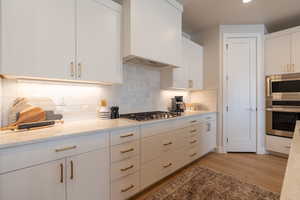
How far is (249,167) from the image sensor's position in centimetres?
230

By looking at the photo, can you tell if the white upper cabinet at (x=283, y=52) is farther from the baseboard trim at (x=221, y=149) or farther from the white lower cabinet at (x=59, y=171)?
the white lower cabinet at (x=59, y=171)

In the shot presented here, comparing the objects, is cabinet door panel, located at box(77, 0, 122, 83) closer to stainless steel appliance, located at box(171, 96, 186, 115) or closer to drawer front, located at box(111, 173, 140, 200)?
drawer front, located at box(111, 173, 140, 200)

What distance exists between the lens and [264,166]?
2338 mm

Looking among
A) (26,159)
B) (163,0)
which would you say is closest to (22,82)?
(26,159)

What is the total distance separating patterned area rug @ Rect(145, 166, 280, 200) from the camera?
1.61 meters

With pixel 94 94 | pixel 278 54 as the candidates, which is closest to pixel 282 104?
pixel 278 54

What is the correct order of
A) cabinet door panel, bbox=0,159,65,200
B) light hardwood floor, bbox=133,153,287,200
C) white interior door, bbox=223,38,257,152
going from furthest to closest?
white interior door, bbox=223,38,257,152
light hardwood floor, bbox=133,153,287,200
cabinet door panel, bbox=0,159,65,200

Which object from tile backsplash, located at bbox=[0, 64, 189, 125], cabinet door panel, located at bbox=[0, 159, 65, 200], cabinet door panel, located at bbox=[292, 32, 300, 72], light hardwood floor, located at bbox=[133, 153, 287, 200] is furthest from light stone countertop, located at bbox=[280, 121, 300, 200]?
cabinet door panel, located at bbox=[292, 32, 300, 72]

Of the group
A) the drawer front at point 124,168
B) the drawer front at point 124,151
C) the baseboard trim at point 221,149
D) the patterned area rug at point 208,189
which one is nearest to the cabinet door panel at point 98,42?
the drawer front at point 124,151

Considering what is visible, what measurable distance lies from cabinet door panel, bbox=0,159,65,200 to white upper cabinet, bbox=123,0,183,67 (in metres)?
1.33

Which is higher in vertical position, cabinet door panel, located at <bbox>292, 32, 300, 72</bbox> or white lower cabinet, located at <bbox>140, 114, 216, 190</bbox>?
cabinet door panel, located at <bbox>292, 32, 300, 72</bbox>

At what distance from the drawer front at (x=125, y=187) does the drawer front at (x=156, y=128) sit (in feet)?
1.49

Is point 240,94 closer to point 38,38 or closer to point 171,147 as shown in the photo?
point 171,147

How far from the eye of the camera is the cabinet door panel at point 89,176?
1131 mm
